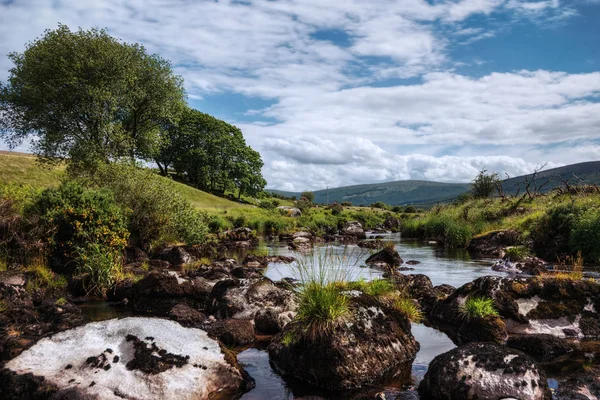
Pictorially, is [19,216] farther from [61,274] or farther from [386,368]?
[386,368]

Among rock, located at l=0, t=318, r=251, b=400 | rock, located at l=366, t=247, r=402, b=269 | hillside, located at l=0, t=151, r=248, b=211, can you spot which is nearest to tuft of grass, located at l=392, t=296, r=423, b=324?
rock, located at l=0, t=318, r=251, b=400

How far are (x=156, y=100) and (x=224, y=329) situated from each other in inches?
1660

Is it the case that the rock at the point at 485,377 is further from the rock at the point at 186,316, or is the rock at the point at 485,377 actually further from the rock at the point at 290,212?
the rock at the point at 290,212

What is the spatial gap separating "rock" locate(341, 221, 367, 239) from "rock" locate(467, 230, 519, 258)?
2096 centimetres

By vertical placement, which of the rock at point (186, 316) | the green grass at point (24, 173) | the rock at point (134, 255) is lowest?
the rock at point (186, 316)

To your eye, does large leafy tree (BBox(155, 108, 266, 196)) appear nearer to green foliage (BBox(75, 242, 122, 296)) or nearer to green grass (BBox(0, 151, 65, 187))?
green grass (BBox(0, 151, 65, 187))

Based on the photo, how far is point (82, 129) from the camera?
46.1 meters

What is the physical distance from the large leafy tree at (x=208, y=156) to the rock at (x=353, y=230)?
33.7 metres

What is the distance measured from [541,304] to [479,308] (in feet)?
7.76

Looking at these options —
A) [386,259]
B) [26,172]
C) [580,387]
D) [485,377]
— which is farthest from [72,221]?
[26,172]

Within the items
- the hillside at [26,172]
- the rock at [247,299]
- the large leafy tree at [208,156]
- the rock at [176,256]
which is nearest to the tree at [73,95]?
the hillside at [26,172]

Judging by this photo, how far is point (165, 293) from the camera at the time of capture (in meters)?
17.5

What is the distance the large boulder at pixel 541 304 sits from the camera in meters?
14.3

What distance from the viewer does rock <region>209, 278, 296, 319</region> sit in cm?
1576
